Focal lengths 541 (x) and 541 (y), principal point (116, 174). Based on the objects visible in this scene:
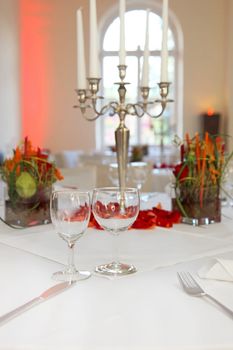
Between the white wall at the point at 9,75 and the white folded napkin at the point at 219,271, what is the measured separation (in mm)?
7384

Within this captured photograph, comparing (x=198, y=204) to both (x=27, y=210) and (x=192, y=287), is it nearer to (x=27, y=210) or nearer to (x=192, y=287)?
(x=27, y=210)

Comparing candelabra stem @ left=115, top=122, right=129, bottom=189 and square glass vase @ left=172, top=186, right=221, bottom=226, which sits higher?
candelabra stem @ left=115, top=122, right=129, bottom=189

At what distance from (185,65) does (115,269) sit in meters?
9.70

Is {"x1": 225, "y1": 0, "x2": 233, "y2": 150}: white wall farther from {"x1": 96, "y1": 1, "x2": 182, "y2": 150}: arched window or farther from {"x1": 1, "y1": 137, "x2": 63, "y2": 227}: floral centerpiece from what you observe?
{"x1": 1, "y1": 137, "x2": 63, "y2": 227}: floral centerpiece

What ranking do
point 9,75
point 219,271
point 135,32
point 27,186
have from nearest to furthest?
point 219,271, point 27,186, point 9,75, point 135,32

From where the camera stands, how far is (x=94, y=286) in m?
1.11

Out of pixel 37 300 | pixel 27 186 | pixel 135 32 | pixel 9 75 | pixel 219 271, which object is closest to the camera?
pixel 37 300

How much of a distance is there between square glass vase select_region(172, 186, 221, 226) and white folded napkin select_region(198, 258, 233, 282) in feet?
2.00

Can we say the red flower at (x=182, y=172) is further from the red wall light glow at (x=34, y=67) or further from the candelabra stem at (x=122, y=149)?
the red wall light glow at (x=34, y=67)

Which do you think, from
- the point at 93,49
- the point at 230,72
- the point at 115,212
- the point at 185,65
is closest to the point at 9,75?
the point at 185,65

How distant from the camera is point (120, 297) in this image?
3.39 feet

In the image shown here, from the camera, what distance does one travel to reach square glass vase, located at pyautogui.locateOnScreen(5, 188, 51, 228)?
1747 millimetres

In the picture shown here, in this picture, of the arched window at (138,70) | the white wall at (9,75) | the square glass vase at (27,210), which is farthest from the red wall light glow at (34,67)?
the square glass vase at (27,210)

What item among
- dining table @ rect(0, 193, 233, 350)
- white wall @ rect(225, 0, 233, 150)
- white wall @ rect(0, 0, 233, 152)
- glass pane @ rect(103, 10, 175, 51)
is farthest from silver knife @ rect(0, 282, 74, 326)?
glass pane @ rect(103, 10, 175, 51)
